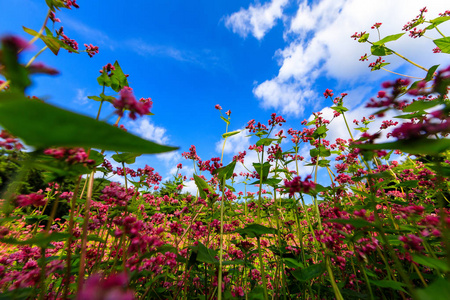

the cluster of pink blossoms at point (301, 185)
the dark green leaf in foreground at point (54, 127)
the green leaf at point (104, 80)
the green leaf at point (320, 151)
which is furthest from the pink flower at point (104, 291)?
the green leaf at point (320, 151)

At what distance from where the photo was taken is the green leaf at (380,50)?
13.5 feet

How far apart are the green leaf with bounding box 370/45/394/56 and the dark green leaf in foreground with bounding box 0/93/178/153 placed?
17.8 ft

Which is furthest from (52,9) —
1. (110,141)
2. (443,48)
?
(443,48)

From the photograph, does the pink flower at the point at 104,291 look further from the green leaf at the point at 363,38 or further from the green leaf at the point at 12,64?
the green leaf at the point at 363,38

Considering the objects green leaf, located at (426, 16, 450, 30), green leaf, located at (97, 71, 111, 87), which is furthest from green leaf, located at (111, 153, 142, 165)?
green leaf, located at (426, 16, 450, 30)

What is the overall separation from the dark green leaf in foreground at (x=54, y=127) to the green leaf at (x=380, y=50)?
541cm

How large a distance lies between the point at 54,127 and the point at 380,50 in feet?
18.9

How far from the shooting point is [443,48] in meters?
2.88

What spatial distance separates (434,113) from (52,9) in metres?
4.62

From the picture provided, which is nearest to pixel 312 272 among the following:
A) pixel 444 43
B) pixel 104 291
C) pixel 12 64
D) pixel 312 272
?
pixel 312 272

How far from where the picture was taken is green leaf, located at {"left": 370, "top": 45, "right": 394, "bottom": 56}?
13.5 ft

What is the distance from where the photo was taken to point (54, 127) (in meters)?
0.67

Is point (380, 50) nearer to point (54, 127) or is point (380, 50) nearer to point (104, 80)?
point (104, 80)

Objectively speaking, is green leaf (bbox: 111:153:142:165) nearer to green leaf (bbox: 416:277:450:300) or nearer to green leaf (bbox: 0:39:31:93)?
green leaf (bbox: 0:39:31:93)
